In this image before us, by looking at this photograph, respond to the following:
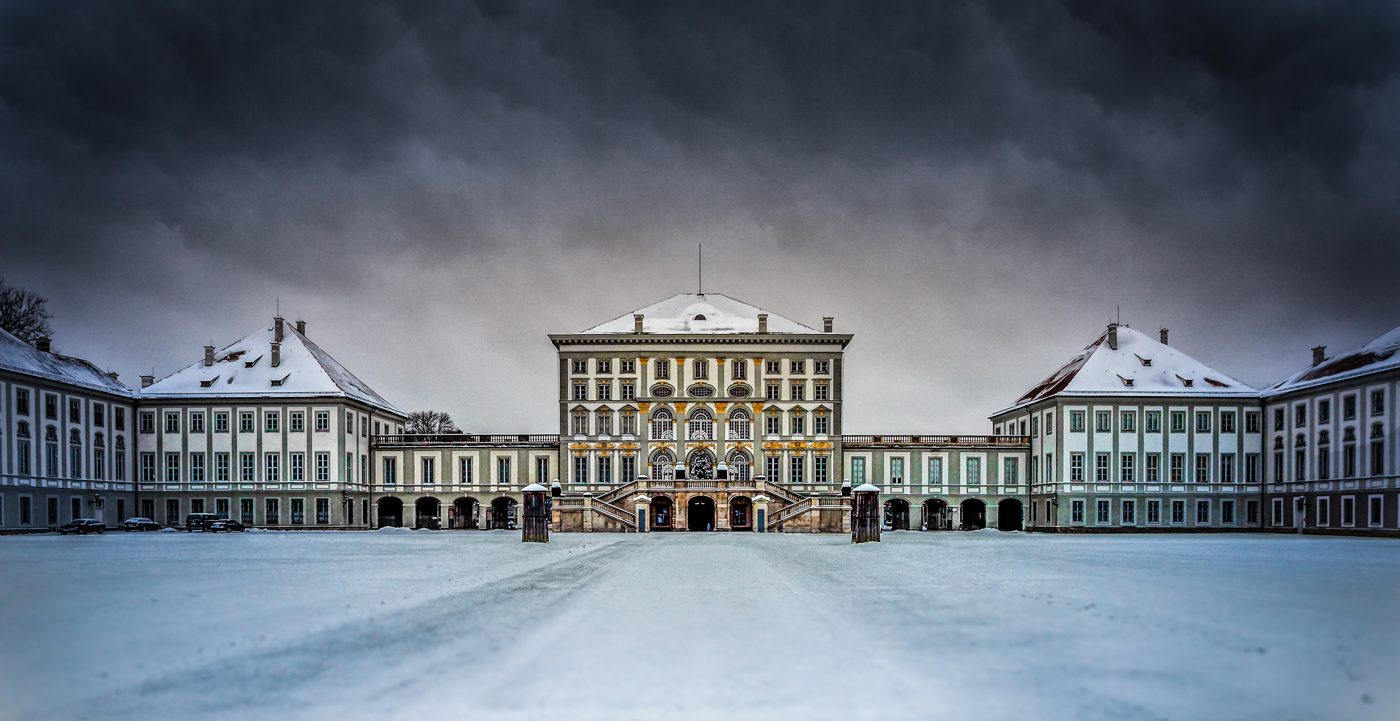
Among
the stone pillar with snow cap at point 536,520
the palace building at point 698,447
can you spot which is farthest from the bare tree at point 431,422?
the stone pillar with snow cap at point 536,520

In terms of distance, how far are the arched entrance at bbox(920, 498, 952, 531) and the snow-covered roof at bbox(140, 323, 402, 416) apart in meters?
41.2

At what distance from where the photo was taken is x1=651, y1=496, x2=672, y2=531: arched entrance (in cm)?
7175

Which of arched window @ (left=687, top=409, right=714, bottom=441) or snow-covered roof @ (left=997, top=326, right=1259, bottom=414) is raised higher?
snow-covered roof @ (left=997, top=326, right=1259, bottom=414)

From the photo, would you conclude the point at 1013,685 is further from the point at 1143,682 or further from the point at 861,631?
the point at 861,631

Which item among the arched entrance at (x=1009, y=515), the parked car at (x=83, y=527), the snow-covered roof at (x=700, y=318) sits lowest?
the arched entrance at (x=1009, y=515)

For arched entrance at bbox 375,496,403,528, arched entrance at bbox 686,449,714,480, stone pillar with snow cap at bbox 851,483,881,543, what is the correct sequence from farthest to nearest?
arched entrance at bbox 375,496,403,528
arched entrance at bbox 686,449,714,480
stone pillar with snow cap at bbox 851,483,881,543

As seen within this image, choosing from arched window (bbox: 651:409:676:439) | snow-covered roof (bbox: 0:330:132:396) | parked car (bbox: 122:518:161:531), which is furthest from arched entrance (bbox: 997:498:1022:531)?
snow-covered roof (bbox: 0:330:132:396)

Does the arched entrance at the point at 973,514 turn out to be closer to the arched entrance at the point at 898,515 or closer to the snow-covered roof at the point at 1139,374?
the arched entrance at the point at 898,515

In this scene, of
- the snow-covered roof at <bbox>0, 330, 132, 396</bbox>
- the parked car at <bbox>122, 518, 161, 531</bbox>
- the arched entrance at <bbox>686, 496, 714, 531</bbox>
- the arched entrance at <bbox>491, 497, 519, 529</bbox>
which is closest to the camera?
the snow-covered roof at <bbox>0, 330, 132, 396</bbox>

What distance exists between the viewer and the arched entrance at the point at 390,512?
7919 cm

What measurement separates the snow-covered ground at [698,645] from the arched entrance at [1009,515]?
5604 centimetres

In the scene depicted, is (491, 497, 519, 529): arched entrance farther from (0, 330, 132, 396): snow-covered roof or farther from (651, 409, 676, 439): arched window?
(0, 330, 132, 396): snow-covered roof

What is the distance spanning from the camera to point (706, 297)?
82438 millimetres

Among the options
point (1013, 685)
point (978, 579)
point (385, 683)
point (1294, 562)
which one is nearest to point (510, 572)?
point (978, 579)
